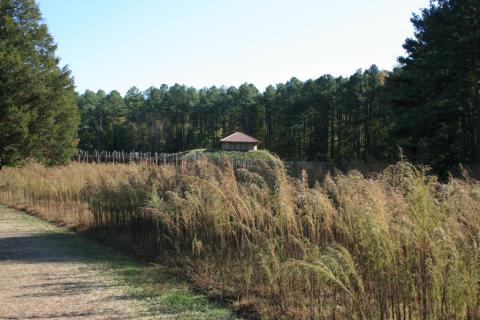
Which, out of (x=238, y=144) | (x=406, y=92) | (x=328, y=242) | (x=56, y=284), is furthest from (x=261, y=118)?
(x=328, y=242)

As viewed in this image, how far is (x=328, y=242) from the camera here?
6.26 meters

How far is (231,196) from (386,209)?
3.21 metres

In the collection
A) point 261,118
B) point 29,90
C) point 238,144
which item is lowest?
point 238,144

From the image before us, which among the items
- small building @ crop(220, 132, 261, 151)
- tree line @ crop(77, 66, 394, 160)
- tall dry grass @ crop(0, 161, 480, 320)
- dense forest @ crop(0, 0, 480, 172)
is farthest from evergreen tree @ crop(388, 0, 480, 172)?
small building @ crop(220, 132, 261, 151)

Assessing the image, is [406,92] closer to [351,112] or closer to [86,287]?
[86,287]

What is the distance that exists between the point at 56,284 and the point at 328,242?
4.05 metres

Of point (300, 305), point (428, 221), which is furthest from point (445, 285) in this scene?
point (300, 305)

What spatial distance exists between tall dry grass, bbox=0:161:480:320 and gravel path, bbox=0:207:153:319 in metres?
1.22

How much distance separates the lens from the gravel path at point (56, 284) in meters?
5.86

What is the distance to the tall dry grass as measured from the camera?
14.3 ft

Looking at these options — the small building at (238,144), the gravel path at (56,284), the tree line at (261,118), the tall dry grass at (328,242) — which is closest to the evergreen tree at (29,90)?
the gravel path at (56,284)

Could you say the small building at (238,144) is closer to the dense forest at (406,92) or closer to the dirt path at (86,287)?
the dense forest at (406,92)

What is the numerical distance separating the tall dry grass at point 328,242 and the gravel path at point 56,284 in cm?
122

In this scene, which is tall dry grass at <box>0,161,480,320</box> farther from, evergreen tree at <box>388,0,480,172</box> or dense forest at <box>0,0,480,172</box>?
evergreen tree at <box>388,0,480,172</box>
